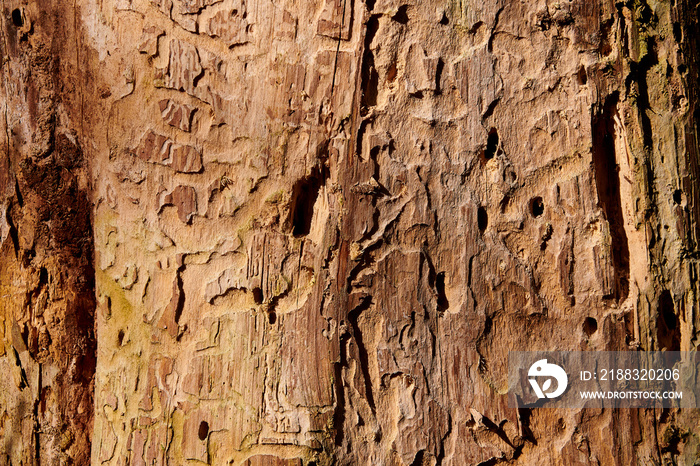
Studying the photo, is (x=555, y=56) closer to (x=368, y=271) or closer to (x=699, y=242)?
(x=699, y=242)

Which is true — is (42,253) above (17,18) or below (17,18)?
below

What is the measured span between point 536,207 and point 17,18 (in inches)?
56.5

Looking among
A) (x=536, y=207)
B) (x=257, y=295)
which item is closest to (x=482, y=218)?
(x=536, y=207)

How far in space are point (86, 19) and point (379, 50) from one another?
77 centimetres

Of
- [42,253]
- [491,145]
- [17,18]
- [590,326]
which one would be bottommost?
[590,326]

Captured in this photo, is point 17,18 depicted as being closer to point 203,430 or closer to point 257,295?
point 257,295

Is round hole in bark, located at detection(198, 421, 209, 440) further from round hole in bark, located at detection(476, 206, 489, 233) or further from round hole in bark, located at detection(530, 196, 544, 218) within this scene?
round hole in bark, located at detection(530, 196, 544, 218)

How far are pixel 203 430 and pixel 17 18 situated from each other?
119cm

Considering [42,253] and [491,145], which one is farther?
[42,253]

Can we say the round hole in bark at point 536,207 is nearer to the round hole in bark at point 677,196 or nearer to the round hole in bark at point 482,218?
the round hole in bark at point 482,218

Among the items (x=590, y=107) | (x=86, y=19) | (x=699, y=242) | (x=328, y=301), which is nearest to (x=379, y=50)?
(x=590, y=107)

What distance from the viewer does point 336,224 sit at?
1219 mm

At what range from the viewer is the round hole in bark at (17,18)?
1317 mm

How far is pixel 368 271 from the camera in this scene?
121 cm
